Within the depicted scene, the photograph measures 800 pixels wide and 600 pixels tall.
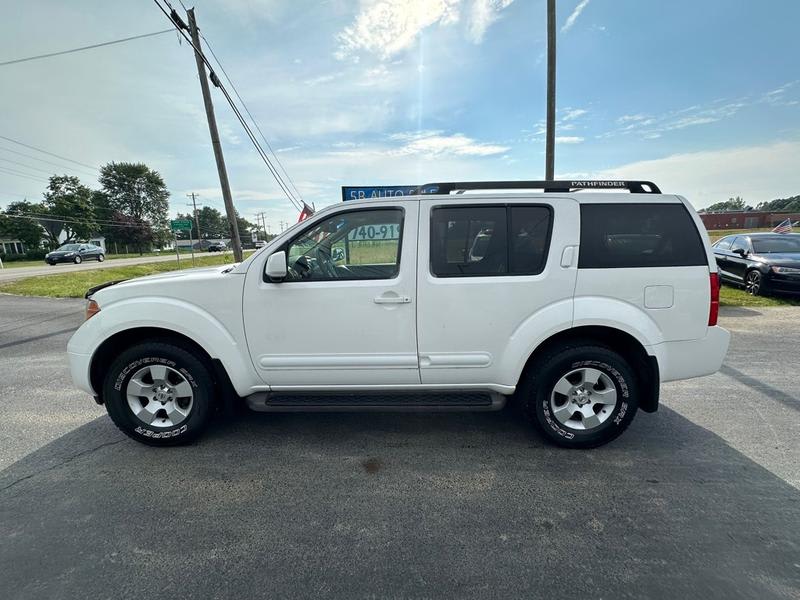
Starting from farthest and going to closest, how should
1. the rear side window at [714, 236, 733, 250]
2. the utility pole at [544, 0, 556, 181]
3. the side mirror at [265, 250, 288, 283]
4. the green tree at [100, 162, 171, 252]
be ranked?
1. the green tree at [100, 162, 171, 252]
2. the rear side window at [714, 236, 733, 250]
3. the utility pole at [544, 0, 556, 181]
4. the side mirror at [265, 250, 288, 283]

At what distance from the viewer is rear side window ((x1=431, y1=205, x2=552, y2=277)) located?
2.78 metres

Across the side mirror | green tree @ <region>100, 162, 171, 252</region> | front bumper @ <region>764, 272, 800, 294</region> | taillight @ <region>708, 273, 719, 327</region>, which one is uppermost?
green tree @ <region>100, 162, 171, 252</region>

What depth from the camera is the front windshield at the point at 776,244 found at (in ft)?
28.2

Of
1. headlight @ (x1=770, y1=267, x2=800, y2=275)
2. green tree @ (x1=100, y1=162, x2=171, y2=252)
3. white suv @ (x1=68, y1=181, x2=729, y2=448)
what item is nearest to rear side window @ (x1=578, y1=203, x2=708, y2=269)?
white suv @ (x1=68, y1=181, x2=729, y2=448)

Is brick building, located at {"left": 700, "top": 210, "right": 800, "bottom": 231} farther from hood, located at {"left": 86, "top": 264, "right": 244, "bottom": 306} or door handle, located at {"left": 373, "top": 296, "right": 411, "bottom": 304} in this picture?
hood, located at {"left": 86, "top": 264, "right": 244, "bottom": 306}

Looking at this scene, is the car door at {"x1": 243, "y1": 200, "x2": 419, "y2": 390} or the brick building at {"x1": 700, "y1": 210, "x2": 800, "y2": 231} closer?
the car door at {"x1": 243, "y1": 200, "x2": 419, "y2": 390}

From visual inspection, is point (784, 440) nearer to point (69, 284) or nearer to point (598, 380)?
point (598, 380)

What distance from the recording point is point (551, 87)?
7637 mm

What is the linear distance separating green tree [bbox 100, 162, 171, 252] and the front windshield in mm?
78437

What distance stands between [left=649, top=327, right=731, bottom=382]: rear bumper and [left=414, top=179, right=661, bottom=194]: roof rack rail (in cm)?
121

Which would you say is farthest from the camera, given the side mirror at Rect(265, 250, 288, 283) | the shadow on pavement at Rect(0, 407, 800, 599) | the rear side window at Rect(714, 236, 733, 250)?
the rear side window at Rect(714, 236, 733, 250)

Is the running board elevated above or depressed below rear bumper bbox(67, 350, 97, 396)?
below

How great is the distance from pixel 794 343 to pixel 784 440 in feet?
11.8

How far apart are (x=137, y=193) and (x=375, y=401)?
86.9 meters
